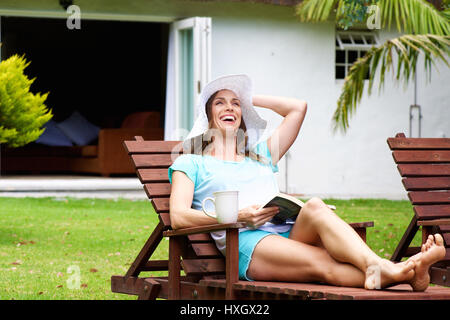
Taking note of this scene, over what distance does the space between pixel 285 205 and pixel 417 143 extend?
186cm

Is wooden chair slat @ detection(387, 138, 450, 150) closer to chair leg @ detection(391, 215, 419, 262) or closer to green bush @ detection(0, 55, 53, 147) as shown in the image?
chair leg @ detection(391, 215, 419, 262)

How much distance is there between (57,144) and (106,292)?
31.3 ft

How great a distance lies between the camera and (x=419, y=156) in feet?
18.2

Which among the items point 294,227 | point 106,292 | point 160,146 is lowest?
point 106,292

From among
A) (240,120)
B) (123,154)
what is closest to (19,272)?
(240,120)

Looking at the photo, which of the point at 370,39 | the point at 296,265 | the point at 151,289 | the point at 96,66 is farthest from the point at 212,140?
the point at 96,66

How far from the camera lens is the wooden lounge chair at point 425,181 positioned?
206 inches

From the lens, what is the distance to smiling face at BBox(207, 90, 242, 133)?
438cm

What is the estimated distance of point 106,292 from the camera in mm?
5453

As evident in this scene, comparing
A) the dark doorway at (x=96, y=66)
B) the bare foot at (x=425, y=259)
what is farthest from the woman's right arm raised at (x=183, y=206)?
the dark doorway at (x=96, y=66)

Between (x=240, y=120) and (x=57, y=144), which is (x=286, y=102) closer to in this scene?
(x=240, y=120)

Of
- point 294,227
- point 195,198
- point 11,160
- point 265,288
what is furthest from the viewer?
point 11,160

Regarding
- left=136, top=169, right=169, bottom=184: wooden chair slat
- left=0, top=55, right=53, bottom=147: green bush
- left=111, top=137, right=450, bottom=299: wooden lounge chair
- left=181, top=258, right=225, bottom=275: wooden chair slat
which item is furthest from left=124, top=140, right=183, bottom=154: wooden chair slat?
left=0, top=55, right=53, bottom=147: green bush
